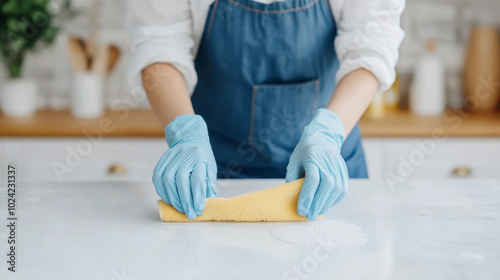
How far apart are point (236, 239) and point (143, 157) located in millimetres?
1405

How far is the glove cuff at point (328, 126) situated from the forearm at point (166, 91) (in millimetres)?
285

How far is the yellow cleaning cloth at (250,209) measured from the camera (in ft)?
3.25

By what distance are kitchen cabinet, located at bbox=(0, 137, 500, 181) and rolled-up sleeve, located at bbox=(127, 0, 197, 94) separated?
2.56ft

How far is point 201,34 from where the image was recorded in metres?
1.54

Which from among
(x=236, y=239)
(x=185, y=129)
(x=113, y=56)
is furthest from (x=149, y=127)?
(x=236, y=239)

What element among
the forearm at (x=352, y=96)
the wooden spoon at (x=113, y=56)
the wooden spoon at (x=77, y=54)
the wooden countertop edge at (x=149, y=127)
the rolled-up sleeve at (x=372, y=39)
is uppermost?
the rolled-up sleeve at (x=372, y=39)

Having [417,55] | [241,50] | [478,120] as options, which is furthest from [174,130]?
[417,55]

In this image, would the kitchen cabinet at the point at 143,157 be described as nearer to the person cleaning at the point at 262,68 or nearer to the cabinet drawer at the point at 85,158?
the cabinet drawer at the point at 85,158

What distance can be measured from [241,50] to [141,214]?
61 centimetres

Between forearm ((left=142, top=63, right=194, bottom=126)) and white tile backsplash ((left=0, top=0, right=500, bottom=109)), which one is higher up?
forearm ((left=142, top=63, right=194, bottom=126))

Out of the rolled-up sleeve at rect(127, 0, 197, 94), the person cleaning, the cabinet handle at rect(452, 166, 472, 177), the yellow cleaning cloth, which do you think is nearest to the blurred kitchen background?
the cabinet handle at rect(452, 166, 472, 177)

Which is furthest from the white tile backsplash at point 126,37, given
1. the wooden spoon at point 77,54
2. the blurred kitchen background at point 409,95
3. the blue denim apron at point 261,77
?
the blue denim apron at point 261,77

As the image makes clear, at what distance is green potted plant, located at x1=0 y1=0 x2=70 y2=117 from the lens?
237 centimetres

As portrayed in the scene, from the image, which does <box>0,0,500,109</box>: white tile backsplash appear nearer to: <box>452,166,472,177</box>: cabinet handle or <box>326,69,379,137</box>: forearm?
<box>452,166,472,177</box>: cabinet handle
